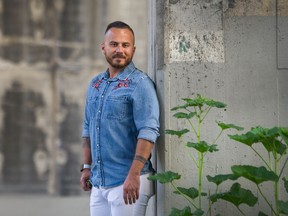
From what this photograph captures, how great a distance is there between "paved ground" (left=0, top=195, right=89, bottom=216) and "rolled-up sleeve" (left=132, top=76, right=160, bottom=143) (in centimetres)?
253

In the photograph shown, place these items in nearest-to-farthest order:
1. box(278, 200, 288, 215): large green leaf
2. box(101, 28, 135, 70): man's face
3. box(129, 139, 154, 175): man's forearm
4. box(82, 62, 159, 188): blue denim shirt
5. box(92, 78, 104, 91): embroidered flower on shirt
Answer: box(278, 200, 288, 215): large green leaf → box(129, 139, 154, 175): man's forearm → box(82, 62, 159, 188): blue denim shirt → box(101, 28, 135, 70): man's face → box(92, 78, 104, 91): embroidered flower on shirt

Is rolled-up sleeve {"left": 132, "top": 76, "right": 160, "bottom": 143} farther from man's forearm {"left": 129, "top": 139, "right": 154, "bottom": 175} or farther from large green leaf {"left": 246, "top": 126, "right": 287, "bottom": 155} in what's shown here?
large green leaf {"left": 246, "top": 126, "right": 287, "bottom": 155}

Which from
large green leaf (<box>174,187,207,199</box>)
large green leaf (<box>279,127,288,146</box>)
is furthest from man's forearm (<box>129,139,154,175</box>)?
large green leaf (<box>279,127,288,146</box>)

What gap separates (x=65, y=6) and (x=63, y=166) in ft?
5.32

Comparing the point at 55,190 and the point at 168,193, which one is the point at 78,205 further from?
the point at 168,193

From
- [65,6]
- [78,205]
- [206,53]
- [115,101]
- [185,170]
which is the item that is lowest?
[78,205]

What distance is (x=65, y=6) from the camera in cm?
665

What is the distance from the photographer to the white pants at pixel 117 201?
13.8 feet

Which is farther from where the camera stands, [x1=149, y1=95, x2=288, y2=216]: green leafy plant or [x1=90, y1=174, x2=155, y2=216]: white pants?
[x1=90, y1=174, x2=155, y2=216]: white pants

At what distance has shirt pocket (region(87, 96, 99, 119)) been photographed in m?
4.41

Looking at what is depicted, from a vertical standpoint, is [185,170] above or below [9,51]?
below

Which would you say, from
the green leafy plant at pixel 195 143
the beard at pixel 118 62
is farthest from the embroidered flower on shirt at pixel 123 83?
the green leafy plant at pixel 195 143

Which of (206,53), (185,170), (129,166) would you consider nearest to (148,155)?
(129,166)

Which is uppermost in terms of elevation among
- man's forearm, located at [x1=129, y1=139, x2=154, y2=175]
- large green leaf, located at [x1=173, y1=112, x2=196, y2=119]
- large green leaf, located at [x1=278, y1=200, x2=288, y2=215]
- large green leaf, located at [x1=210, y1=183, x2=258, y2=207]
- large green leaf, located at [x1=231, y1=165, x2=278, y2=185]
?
large green leaf, located at [x1=173, y1=112, x2=196, y2=119]
